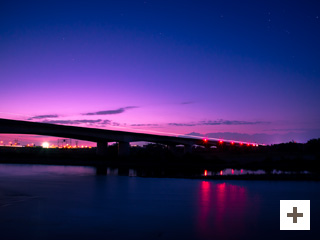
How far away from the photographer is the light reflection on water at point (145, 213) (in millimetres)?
11156

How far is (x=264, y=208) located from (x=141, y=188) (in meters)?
10.4

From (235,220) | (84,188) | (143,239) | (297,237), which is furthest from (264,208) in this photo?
(84,188)

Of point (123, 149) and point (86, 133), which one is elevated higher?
point (86, 133)

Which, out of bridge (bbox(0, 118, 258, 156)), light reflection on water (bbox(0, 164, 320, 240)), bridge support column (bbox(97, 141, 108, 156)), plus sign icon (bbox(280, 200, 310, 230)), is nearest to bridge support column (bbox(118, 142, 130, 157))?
bridge (bbox(0, 118, 258, 156))

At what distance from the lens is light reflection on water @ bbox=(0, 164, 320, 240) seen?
11156mm

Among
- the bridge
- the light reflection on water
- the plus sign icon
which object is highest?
the bridge

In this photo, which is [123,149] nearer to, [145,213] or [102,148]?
[102,148]

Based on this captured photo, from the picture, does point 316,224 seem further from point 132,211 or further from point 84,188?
point 84,188

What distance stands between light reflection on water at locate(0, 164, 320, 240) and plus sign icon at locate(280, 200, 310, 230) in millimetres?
348

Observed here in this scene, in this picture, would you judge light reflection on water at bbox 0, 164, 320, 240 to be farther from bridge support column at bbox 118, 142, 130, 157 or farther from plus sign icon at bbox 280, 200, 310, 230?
bridge support column at bbox 118, 142, 130, 157

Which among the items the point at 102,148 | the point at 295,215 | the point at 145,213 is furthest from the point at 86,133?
the point at 295,215

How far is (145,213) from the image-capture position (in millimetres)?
14734

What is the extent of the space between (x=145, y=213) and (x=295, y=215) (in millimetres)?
7106

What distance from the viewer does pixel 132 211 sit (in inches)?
597
